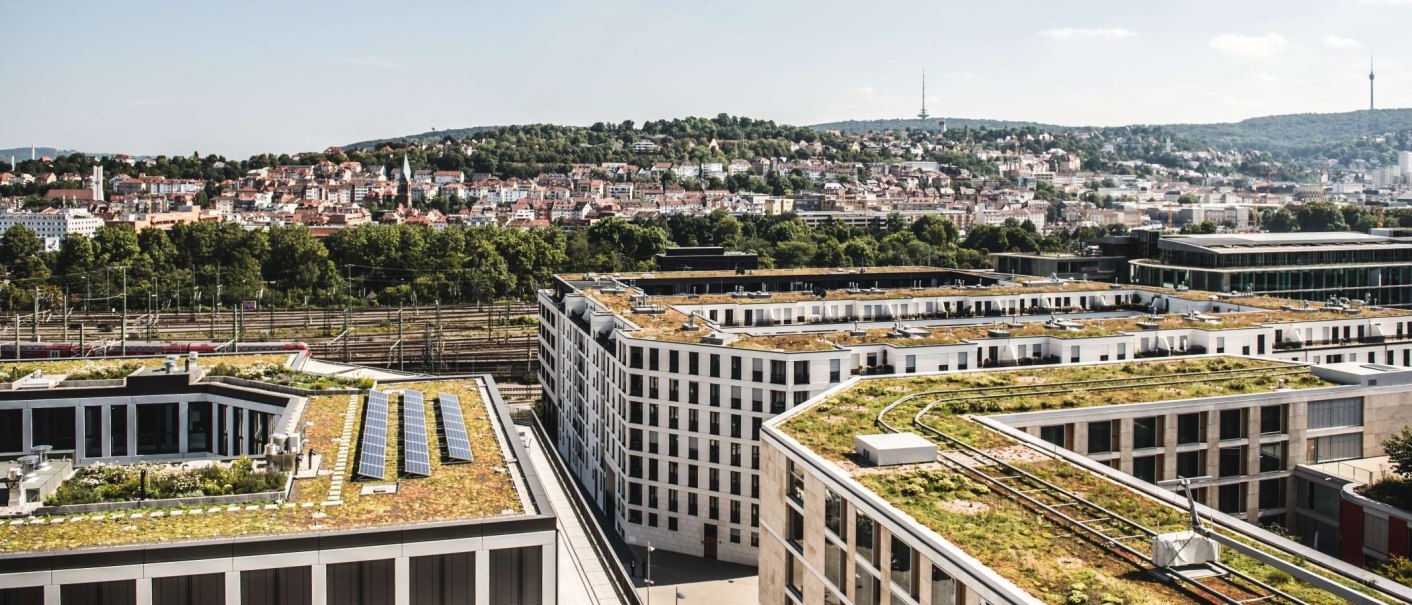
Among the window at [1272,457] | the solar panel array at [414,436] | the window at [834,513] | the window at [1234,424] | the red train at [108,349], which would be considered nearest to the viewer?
the window at [834,513]

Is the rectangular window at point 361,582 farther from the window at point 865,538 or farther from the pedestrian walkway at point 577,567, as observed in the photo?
the window at point 865,538

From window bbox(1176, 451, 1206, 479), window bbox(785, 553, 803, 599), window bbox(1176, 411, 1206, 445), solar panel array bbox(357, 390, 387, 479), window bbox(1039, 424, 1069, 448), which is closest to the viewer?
solar panel array bbox(357, 390, 387, 479)

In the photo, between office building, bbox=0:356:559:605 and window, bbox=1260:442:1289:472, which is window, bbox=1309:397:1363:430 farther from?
office building, bbox=0:356:559:605

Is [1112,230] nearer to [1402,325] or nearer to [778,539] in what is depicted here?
[1402,325]

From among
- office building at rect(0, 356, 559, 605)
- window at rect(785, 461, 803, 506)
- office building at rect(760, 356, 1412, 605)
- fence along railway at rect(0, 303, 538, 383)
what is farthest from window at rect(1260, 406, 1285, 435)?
fence along railway at rect(0, 303, 538, 383)

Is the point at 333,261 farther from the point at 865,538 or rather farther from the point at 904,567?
the point at 904,567

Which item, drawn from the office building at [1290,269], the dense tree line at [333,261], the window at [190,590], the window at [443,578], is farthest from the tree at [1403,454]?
the dense tree line at [333,261]
